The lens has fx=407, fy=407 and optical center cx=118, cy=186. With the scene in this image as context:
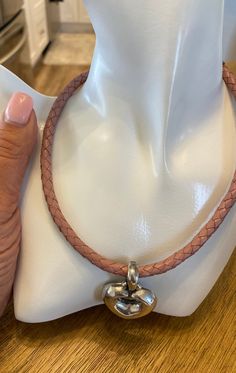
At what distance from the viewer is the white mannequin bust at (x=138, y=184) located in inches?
11.9

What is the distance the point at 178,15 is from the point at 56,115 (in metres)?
0.12

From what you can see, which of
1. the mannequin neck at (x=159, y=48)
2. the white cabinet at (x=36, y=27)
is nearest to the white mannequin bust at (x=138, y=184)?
the mannequin neck at (x=159, y=48)

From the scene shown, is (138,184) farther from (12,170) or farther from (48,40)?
(48,40)

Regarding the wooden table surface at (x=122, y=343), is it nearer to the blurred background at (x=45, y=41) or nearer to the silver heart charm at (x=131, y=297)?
the silver heart charm at (x=131, y=297)

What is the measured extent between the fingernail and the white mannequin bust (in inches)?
1.1

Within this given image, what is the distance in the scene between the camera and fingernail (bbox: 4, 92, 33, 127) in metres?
0.29

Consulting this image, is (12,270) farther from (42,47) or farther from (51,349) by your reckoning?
(42,47)

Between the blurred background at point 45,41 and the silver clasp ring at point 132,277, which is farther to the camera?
the blurred background at point 45,41

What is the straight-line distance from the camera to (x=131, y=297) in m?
0.30

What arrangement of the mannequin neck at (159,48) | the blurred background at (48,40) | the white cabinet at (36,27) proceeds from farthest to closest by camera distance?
the white cabinet at (36,27), the blurred background at (48,40), the mannequin neck at (159,48)

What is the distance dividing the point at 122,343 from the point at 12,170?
0.52 ft

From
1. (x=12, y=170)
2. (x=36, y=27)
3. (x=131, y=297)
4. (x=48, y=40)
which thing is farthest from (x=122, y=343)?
(x=48, y=40)

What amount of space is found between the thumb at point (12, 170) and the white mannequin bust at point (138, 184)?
13 millimetres

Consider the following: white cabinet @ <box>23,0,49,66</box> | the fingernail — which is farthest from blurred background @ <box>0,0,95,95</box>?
the fingernail
